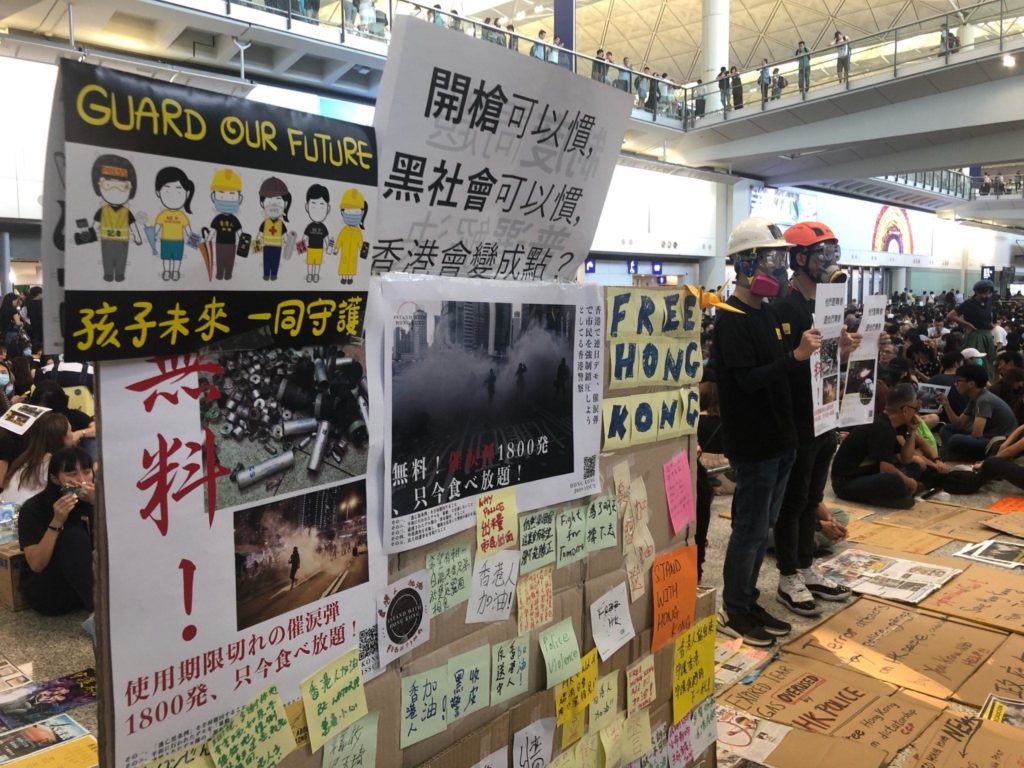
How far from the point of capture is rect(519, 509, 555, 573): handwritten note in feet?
4.83

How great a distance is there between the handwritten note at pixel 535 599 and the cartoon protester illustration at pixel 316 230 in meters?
0.74

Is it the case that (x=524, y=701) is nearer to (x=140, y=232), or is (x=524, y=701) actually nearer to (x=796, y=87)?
(x=140, y=232)

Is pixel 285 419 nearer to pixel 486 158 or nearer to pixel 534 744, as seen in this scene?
pixel 486 158

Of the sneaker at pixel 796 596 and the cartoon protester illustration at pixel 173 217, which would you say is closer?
the cartoon protester illustration at pixel 173 217

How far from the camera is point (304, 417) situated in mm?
1070

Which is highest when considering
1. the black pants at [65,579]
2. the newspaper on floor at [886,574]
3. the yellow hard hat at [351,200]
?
the yellow hard hat at [351,200]

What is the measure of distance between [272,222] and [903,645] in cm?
321

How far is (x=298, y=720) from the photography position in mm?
1124

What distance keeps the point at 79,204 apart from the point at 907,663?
10.7ft

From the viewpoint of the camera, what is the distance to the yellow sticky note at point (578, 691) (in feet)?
5.16

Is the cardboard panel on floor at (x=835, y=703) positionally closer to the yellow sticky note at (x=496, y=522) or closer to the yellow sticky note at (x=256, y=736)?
the yellow sticky note at (x=496, y=522)

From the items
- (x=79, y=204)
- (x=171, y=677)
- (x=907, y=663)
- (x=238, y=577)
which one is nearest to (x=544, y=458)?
(x=238, y=577)

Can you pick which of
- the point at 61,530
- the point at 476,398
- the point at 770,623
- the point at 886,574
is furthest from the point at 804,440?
the point at 61,530

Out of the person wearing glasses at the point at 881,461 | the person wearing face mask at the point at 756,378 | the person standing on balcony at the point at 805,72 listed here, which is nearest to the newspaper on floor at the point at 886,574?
the person wearing glasses at the point at 881,461
